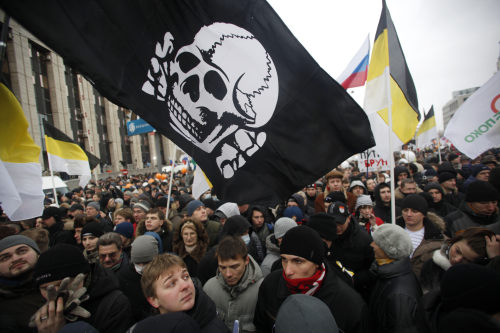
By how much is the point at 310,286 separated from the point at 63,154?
6942 mm

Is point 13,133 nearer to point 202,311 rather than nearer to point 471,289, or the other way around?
point 202,311

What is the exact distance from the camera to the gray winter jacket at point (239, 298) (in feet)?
7.89

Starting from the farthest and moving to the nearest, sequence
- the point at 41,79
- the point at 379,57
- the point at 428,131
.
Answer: the point at 41,79 → the point at 428,131 → the point at 379,57

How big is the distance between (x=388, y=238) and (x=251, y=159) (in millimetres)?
1336

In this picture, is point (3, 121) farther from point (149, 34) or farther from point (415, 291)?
point (415, 291)

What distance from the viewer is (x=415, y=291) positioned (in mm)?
2043

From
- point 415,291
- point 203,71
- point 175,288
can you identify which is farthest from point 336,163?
point 175,288

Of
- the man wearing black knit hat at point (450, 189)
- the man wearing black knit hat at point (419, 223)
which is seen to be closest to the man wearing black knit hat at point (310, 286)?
the man wearing black knit hat at point (419, 223)

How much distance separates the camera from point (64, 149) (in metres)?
6.72

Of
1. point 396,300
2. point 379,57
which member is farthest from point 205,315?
point 379,57

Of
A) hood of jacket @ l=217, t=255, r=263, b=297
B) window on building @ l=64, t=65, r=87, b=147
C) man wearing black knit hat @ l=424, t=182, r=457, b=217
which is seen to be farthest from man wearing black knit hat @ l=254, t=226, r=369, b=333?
window on building @ l=64, t=65, r=87, b=147

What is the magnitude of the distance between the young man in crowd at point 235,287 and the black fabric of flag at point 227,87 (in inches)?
22.3

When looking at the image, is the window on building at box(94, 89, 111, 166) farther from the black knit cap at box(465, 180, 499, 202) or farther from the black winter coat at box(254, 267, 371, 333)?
the black knit cap at box(465, 180, 499, 202)

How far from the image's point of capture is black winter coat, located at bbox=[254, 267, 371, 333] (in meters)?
1.87
